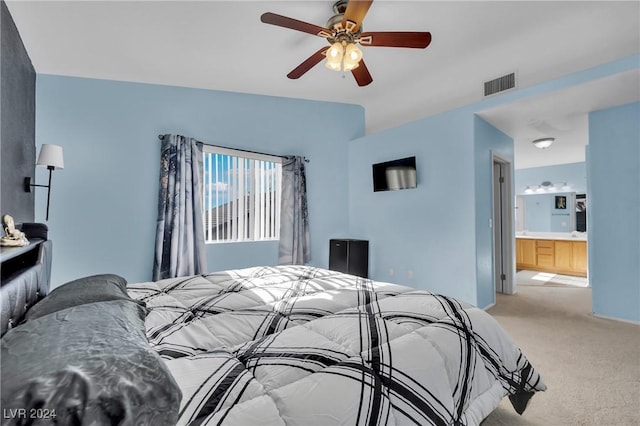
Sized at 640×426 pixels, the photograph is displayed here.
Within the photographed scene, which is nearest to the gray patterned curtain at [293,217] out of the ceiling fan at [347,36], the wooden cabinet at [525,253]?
the ceiling fan at [347,36]

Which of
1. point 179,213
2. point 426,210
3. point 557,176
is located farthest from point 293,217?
point 557,176

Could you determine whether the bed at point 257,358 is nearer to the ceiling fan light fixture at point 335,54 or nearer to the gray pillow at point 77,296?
the gray pillow at point 77,296

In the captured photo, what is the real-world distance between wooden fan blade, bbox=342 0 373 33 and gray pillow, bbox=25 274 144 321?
2009 millimetres

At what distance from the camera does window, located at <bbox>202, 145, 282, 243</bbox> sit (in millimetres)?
3801

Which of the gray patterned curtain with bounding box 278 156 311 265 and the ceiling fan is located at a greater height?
the ceiling fan

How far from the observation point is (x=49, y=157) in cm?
235

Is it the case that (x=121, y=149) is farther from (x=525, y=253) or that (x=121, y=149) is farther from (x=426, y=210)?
(x=525, y=253)

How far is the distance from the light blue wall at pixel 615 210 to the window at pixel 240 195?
378 cm

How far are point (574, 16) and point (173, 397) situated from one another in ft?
13.0

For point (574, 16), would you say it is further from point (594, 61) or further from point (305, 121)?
point (305, 121)

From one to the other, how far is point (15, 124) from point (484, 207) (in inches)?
174

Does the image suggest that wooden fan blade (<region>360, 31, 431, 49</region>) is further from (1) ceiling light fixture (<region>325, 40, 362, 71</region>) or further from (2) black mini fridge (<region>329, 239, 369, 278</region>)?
(2) black mini fridge (<region>329, 239, 369, 278</region>)

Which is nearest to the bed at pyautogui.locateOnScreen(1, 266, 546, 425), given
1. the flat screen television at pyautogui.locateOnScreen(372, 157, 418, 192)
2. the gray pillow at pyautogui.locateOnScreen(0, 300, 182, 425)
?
the gray pillow at pyautogui.locateOnScreen(0, 300, 182, 425)

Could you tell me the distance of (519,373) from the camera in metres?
1.53
